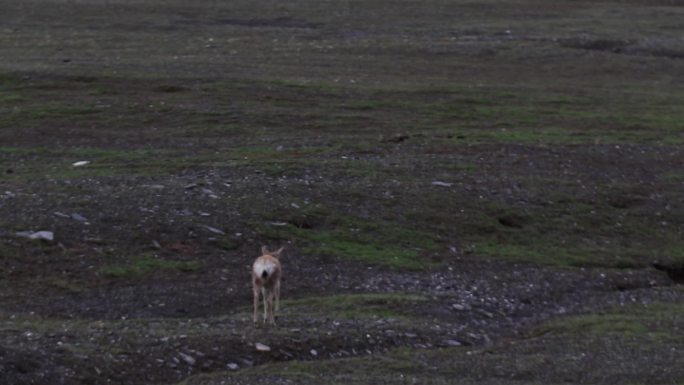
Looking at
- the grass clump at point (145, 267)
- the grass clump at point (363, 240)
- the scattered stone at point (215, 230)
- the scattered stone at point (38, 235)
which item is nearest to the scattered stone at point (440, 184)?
the grass clump at point (363, 240)

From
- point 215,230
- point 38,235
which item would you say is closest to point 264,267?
point 38,235

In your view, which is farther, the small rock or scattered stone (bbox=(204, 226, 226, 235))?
scattered stone (bbox=(204, 226, 226, 235))

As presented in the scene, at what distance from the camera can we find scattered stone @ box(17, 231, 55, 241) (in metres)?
24.2

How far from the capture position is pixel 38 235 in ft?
79.8

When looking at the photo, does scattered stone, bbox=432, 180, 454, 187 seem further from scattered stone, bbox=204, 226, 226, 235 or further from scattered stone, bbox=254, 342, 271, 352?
scattered stone, bbox=254, 342, 271, 352

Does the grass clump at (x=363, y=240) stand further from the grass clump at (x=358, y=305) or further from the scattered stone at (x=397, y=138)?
the scattered stone at (x=397, y=138)

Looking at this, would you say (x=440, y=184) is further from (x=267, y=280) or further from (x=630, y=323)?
(x=267, y=280)

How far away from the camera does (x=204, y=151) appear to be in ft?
117

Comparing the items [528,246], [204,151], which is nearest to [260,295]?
[528,246]

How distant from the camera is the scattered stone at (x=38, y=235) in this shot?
2423 centimetres

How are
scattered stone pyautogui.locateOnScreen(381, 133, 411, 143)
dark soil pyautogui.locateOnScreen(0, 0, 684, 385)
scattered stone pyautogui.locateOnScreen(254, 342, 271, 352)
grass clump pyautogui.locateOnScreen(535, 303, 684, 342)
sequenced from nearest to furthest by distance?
1. scattered stone pyautogui.locateOnScreen(254, 342, 271, 352)
2. dark soil pyautogui.locateOnScreen(0, 0, 684, 385)
3. grass clump pyautogui.locateOnScreen(535, 303, 684, 342)
4. scattered stone pyautogui.locateOnScreen(381, 133, 411, 143)

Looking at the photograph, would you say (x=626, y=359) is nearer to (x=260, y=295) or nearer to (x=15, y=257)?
(x=260, y=295)

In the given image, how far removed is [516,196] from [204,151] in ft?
28.7

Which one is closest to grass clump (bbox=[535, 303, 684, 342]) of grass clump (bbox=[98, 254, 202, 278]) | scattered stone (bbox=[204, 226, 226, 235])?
grass clump (bbox=[98, 254, 202, 278])
